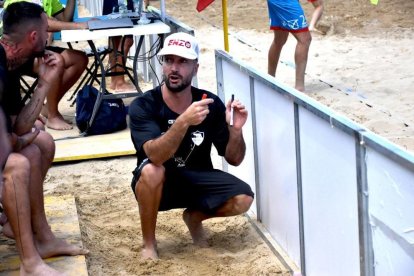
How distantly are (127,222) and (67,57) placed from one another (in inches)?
105

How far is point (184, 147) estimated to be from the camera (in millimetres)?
5289

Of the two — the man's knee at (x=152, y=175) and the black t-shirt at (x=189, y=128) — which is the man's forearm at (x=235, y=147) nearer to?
the black t-shirt at (x=189, y=128)

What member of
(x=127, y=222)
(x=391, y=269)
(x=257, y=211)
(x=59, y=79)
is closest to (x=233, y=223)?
(x=257, y=211)

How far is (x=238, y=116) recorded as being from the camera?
17.1ft

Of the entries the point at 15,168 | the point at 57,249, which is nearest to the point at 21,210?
the point at 15,168

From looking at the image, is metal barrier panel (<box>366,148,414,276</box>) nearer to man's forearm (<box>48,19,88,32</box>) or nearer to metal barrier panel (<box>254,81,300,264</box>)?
metal barrier panel (<box>254,81,300,264</box>)

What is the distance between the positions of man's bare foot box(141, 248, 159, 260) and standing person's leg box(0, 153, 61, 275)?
2.51 ft

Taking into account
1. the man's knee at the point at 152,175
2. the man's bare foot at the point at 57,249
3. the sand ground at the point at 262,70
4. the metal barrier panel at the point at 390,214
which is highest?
the metal barrier panel at the point at 390,214

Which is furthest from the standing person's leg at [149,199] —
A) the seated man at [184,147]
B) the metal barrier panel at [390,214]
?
the metal barrier panel at [390,214]

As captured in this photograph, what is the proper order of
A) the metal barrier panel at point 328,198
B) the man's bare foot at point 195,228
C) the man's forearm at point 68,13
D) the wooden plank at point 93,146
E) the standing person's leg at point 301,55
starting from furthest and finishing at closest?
the standing person's leg at point 301,55 → the man's forearm at point 68,13 → the wooden plank at point 93,146 → the man's bare foot at point 195,228 → the metal barrier panel at point 328,198

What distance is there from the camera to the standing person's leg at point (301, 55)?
9016mm

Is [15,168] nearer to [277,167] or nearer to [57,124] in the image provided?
[277,167]

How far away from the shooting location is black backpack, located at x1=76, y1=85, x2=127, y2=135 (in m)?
8.08

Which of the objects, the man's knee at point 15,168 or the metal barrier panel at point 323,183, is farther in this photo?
the man's knee at point 15,168
